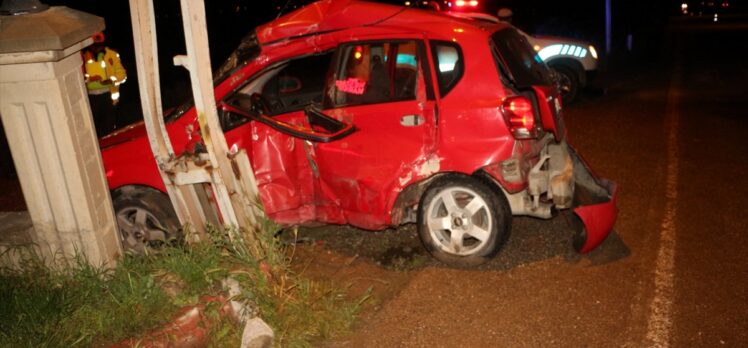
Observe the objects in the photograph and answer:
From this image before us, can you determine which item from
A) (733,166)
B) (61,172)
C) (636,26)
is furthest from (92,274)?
(636,26)

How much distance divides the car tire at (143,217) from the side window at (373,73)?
1603 mm

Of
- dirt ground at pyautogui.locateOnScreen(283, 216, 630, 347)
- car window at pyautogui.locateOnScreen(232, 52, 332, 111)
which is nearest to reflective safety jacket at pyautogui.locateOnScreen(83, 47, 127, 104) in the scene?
car window at pyautogui.locateOnScreen(232, 52, 332, 111)

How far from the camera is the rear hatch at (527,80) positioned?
5297 millimetres

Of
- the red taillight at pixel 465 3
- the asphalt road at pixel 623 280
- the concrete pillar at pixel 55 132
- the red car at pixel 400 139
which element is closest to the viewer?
the concrete pillar at pixel 55 132

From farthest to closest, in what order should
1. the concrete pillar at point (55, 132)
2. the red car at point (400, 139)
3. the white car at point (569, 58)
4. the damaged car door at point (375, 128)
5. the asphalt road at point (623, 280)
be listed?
the white car at point (569, 58), the damaged car door at point (375, 128), the red car at point (400, 139), the asphalt road at point (623, 280), the concrete pillar at point (55, 132)

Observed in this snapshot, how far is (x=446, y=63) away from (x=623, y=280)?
2040 mm

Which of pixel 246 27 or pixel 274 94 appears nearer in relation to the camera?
pixel 274 94

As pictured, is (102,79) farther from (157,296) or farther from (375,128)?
(157,296)

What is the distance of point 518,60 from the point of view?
18.1 feet

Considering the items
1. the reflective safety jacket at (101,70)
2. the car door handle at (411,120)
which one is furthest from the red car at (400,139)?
the reflective safety jacket at (101,70)

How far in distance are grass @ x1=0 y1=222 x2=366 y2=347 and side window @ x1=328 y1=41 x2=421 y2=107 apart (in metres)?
1.47

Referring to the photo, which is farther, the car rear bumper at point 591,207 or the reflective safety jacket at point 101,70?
the reflective safety jacket at point 101,70

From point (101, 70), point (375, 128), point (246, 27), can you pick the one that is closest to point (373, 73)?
point (375, 128)

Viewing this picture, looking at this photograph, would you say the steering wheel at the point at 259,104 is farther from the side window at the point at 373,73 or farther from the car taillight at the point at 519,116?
the car taillight at the point at 519,116
